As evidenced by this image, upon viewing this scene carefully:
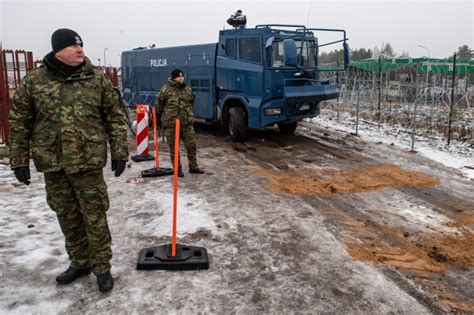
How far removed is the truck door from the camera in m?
11.1

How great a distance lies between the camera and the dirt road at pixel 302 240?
10.8 feet

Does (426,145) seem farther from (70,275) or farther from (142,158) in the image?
(70,275)

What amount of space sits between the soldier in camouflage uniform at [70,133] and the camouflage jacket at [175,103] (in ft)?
11.7

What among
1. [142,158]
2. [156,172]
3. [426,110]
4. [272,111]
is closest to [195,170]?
[156,172]

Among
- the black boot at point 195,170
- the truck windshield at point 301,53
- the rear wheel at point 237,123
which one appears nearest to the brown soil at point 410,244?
the black boot at point 195,170

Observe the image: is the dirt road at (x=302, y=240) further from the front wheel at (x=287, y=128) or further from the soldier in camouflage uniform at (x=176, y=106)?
the front wheel at (x=287, y=128)

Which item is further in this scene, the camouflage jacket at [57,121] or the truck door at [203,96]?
the truck door at [203,96]

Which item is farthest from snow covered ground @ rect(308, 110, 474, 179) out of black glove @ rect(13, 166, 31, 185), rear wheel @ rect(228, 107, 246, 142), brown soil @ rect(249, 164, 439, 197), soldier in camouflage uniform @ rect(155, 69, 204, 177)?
black glove @ rect(13, 166, 31, 185)

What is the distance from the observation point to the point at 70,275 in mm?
3455

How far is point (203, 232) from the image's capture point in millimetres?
4617

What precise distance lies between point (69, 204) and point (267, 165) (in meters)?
5.28

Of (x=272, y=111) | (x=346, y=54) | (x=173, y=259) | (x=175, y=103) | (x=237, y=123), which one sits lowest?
(x=173, y=259)

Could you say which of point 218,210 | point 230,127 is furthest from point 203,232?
point 230,127

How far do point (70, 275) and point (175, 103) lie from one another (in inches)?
156
